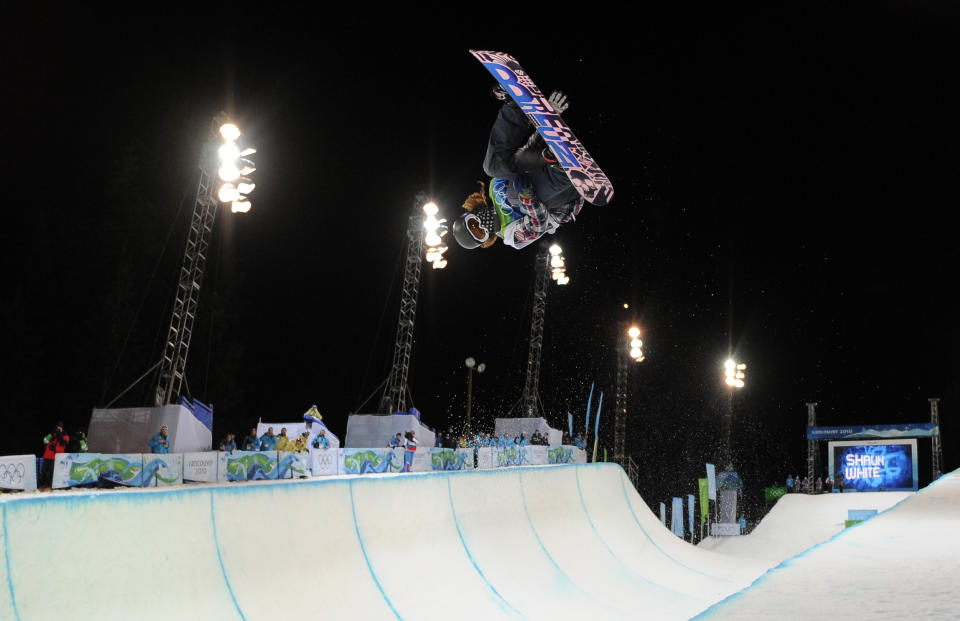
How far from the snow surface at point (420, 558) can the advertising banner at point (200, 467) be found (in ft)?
17.4

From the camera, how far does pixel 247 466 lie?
50.9 ft

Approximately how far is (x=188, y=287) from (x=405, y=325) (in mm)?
9702

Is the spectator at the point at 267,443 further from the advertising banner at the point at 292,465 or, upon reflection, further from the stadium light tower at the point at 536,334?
the stadium light tower at the point at 536,334

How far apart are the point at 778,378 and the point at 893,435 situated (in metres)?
16.8

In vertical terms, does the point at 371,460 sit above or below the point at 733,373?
below

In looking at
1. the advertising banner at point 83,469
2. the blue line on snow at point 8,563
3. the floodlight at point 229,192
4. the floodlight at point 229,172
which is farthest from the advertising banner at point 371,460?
the blue line on snow at point 8,563

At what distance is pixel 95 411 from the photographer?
20.4 metres

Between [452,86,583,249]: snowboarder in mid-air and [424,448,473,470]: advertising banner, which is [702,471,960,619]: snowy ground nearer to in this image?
[452,86,583,249]: snowboarder in mid-air

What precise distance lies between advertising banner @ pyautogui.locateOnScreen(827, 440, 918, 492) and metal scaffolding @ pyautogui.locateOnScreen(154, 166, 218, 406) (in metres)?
27.8

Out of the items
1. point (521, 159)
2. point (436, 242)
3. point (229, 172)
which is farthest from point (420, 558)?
point (436, 242)

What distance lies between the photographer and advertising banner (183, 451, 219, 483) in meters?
14.6

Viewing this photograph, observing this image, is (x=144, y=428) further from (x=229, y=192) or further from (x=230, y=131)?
(x=230, y=131)

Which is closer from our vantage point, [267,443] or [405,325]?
[267,443]

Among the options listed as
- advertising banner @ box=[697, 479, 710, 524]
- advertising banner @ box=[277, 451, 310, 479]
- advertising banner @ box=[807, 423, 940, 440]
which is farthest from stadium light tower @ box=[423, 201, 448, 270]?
advertising banner @ box=[807, 423, 940, 440]
